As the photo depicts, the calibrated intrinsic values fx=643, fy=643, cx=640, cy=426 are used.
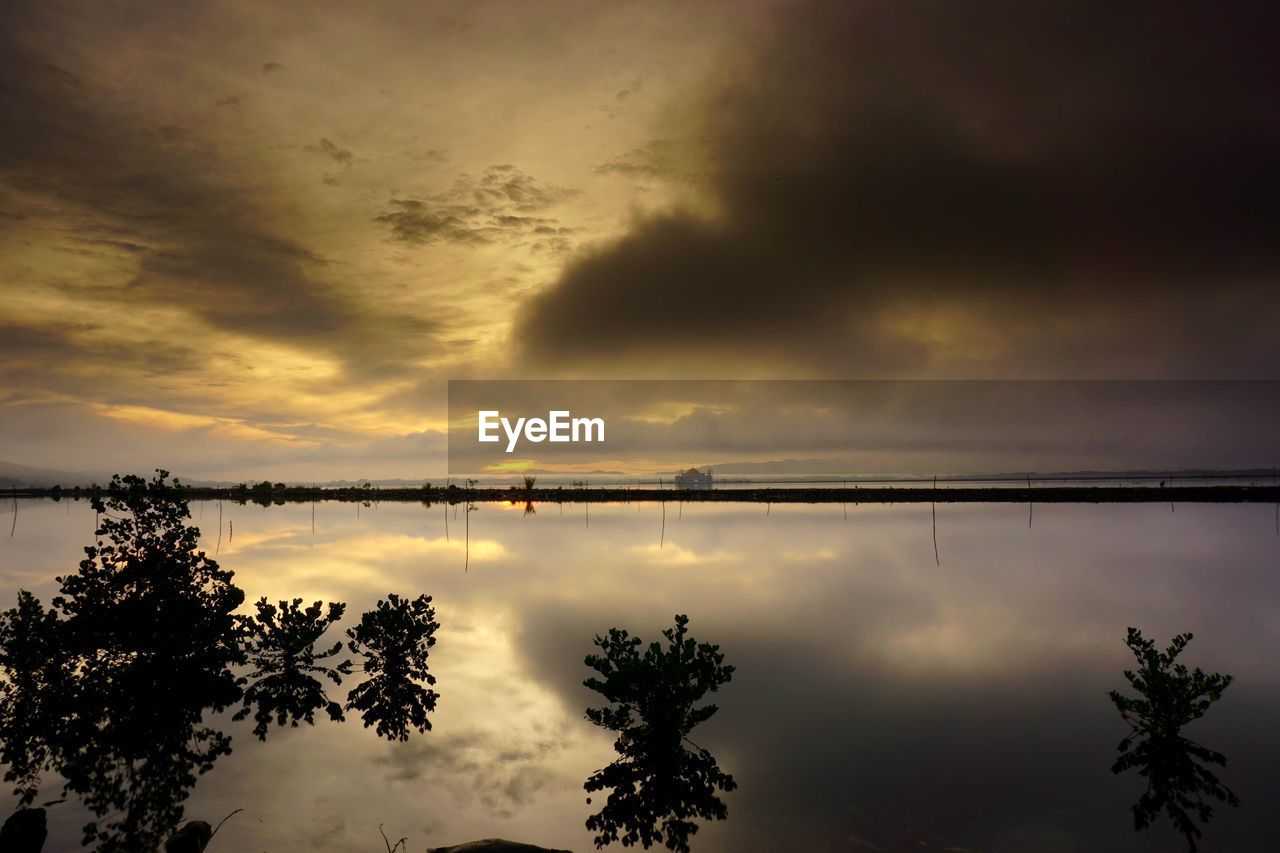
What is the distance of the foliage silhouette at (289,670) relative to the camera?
48.1ft

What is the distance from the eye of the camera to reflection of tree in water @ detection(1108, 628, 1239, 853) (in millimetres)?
10234

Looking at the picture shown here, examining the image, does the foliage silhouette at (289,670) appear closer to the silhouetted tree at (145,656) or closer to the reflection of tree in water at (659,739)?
the silhouetted tree at (145,656)

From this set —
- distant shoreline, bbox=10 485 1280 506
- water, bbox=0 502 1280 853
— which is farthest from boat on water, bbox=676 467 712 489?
water, bbox=0 502 1280 853

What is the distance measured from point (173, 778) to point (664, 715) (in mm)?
8638

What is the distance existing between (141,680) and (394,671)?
547 cm

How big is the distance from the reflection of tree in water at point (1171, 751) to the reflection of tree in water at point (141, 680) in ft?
45.3

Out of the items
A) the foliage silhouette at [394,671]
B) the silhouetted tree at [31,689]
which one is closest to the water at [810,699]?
the foliage silhouette at [394,671]

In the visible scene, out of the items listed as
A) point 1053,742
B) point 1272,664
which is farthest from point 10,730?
point 1272,664

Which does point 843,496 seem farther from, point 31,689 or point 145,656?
point 31,689

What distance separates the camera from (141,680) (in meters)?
13.6

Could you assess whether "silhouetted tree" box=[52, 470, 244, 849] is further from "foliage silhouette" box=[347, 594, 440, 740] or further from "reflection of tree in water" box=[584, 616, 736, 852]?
"reflection of tree in water" box=[584, 616, 736, 852]

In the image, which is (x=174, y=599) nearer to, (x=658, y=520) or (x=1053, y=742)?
(x=1053, y=742)

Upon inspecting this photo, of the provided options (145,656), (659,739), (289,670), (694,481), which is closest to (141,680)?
(145,656)

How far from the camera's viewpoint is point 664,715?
11773mm
